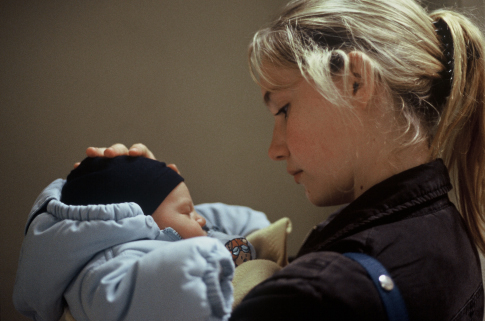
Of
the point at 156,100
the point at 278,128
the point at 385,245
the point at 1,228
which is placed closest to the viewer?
the point at 385,245

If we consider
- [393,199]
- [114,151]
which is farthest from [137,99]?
[393,199]

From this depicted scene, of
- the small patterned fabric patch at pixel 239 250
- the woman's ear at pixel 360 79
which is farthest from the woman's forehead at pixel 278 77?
the small patterned fabric patch at pixel 239 250

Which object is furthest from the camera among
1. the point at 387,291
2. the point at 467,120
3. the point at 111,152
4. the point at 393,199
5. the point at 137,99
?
the point at 137,99

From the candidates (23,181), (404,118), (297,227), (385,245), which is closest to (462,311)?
(385,245)

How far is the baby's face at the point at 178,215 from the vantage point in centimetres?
81

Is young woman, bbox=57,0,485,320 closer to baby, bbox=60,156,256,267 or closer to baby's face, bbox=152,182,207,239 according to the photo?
baby, bbox=60,156,256,267

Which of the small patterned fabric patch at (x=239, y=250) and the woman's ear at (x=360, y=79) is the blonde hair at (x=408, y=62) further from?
the small patterned fabric patch at (x=239, y=250)

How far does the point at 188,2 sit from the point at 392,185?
101cm

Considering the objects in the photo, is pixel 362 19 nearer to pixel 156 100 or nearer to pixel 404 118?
pixel 404 118

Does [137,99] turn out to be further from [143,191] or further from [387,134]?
[387,134]

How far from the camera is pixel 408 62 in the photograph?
2.19 ft

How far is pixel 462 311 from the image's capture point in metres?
0.58

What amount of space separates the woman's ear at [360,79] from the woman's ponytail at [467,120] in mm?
141

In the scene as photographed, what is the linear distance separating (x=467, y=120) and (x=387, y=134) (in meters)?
0.17
